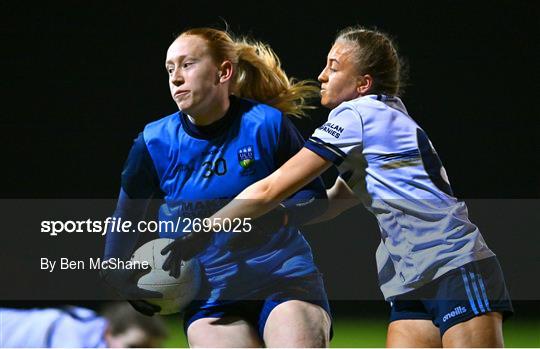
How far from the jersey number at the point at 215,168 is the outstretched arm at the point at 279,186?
252 mm

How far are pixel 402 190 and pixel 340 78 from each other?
56cm

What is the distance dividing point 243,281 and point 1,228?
10.9 feet

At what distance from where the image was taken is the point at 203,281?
3691mm

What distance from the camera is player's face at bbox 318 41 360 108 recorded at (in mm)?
3636

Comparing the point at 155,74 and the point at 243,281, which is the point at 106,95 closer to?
the point at 155,74

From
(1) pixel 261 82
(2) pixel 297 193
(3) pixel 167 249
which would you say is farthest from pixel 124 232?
(1) pixel 261 82

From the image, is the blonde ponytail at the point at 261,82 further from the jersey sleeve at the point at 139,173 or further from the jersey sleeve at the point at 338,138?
the jersey sleeve at the point at 338,138

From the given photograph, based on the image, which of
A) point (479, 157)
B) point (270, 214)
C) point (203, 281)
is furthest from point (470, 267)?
point (479, 157)

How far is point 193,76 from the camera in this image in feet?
12.4

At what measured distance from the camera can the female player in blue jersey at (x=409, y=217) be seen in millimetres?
3256

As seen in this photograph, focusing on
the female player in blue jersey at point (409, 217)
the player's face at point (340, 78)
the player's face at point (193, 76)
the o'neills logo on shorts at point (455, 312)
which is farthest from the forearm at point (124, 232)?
the o'neills logo on shorts at point (455, 312)

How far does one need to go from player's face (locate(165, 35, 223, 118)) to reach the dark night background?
2520mm

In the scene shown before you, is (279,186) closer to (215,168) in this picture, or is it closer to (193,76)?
(215,168)

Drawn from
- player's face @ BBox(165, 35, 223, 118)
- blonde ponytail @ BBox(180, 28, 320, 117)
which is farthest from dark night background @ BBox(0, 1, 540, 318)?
player's face @ BBox(165, 35, 223, 118)
